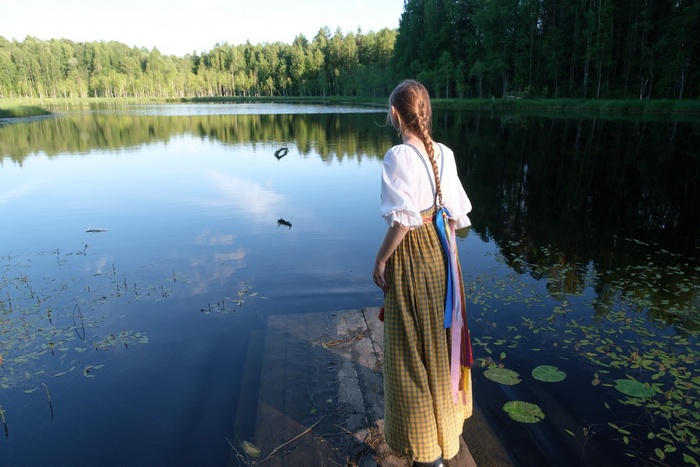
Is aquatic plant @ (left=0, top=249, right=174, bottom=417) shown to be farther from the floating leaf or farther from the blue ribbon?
the blue ribbon

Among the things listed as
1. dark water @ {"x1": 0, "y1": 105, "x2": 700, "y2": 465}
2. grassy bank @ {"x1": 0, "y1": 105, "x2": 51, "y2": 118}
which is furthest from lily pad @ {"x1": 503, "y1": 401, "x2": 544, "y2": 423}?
grassy bank @ {"x1": 0, "y1": 105, "x2": 51, "y2": 118}

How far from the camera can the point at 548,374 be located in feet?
14.3

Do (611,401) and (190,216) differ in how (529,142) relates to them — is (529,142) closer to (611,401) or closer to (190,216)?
(190,216)

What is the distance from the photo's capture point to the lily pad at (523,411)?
147 inches

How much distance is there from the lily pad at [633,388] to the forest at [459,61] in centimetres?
4299

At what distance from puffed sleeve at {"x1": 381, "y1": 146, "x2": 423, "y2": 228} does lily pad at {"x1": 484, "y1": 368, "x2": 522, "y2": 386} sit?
259 cm

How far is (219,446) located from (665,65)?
158ft

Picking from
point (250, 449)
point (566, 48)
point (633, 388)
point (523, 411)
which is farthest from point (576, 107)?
point (250, 449)

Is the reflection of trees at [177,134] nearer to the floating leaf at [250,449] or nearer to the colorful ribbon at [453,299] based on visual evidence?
the floating leaf at [250,449]

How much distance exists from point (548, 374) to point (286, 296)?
355cm

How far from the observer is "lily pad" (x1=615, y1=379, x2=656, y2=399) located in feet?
13.1

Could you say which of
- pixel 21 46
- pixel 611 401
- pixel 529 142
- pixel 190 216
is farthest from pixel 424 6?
pixel 21 46

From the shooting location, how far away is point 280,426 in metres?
3.34

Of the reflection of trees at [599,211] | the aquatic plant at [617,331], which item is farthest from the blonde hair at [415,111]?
the reflection of trees at [599,211]
